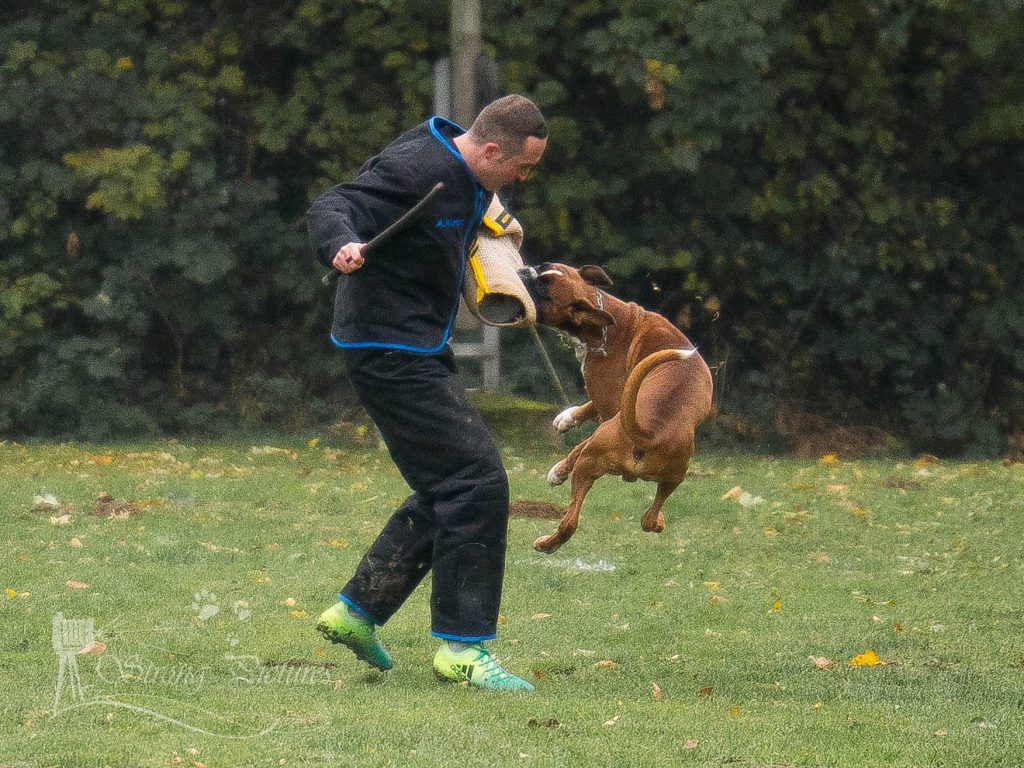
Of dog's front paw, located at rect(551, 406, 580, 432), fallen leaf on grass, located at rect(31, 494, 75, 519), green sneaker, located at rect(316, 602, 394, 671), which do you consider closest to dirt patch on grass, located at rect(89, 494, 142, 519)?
fallen leaf on grass, located at rect(31, 494, 75, 519)

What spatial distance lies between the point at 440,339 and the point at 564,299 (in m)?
0.51

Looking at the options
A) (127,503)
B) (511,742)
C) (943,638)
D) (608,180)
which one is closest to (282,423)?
(608,180)

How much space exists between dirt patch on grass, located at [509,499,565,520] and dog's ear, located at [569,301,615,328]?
352 cm

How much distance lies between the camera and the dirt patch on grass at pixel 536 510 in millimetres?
8648

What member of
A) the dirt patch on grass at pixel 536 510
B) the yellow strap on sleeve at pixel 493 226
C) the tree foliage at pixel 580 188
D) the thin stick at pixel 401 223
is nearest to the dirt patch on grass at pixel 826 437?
the tree foliage at pixel 580 188

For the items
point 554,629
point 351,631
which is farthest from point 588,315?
point 554,629

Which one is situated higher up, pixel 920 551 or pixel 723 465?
pixel 920 551

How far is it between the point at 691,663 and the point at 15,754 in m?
2.46

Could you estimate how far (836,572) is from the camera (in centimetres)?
733

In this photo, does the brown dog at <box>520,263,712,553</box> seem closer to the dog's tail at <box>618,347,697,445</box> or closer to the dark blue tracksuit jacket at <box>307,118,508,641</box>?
the dog's tail at <box>618,347,697,445</box>

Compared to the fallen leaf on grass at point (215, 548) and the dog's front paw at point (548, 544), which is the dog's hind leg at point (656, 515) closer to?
the dog's front paw at point (548, 544)

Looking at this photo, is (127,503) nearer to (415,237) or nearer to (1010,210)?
(415,237)

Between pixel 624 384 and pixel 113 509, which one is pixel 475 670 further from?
pixel 113 509

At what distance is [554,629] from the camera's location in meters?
5.95
